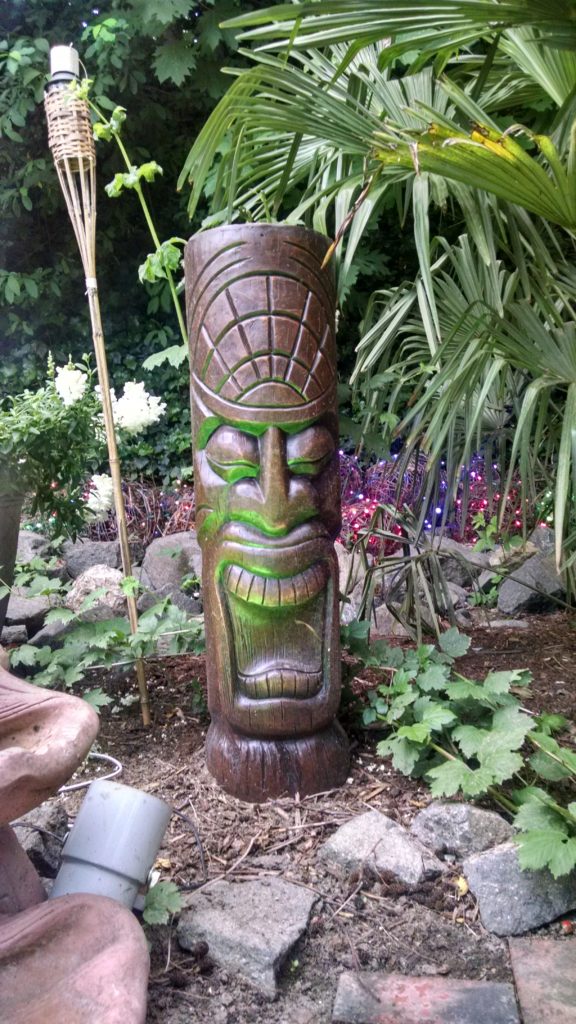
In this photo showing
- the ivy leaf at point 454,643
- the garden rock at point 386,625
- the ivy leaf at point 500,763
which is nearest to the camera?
the ivy leaf at point 500,763

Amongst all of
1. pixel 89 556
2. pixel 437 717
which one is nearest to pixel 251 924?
pixel 437 717

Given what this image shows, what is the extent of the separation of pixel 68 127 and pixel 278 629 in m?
1.77

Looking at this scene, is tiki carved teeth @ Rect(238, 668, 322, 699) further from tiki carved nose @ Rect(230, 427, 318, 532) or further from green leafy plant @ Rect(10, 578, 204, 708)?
green leafy plant @ Rect(10, 578, 204, 708)

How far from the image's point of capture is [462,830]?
2.21m

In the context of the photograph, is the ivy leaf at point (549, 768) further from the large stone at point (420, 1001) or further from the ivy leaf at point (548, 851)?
the large stone at point (420, 1001)

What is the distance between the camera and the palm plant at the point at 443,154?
6.24 ft

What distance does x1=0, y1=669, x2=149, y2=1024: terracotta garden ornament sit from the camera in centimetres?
132

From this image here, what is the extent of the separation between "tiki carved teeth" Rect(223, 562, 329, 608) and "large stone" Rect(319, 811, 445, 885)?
635 millimetres

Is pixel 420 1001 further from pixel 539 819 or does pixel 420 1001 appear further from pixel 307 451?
pixel 307 451

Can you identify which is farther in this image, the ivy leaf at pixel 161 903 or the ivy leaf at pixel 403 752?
the ivy leaf at pixel 403 752

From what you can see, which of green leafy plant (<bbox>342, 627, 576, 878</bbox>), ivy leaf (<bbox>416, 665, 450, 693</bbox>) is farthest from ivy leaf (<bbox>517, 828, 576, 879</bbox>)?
ivy leaf (<bbox>416, 665, 450, 693</bbox>)

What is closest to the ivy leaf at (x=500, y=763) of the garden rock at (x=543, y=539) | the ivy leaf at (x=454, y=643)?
the ivy leaf at (x=454, y=643)

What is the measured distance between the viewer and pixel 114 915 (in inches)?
58.3

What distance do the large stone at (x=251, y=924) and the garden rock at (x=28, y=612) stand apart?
6.31 ft
